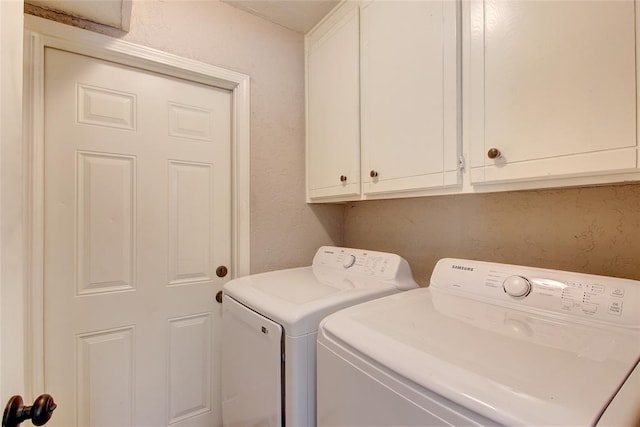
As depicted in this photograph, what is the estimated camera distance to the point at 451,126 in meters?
1.06

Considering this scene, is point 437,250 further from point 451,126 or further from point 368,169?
point 451,126

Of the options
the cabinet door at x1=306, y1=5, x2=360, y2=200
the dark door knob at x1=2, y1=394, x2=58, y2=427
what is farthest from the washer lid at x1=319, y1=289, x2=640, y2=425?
the cabinet door at x1=306, y1=5, x2=360, y2=200

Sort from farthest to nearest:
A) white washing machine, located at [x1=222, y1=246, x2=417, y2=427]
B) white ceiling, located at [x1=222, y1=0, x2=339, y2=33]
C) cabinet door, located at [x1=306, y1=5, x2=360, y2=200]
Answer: white ceiling, located at [x1=222, y1=0, x2=339, y2=33]
cabinet door, located at [x1=306, y1=5, x2=360, y2=200]
white washing machine, located at [x1=222, y1=246, x2=417, y2=427]

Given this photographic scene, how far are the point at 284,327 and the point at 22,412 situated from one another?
0.59 meters

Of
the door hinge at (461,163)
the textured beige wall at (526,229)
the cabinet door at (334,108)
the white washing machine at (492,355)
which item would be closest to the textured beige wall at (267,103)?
the cabinet door at (334,108)

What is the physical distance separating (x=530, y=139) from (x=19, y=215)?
4.14 ft

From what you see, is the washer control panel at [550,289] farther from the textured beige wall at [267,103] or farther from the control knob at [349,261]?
the textured beige wall at [267,103]

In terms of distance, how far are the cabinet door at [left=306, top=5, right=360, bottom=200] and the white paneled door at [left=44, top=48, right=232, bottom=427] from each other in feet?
1.64

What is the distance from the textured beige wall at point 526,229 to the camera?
98 cm

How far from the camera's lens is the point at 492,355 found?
637 millimetres

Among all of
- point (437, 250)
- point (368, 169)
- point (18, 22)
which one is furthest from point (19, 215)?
point (437, 250)

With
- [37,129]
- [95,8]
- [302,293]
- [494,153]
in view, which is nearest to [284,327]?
[302,293]

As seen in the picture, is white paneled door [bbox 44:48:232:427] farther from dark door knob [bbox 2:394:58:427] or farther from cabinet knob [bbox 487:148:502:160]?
cabinet knob [bbox 487:148:502:160]

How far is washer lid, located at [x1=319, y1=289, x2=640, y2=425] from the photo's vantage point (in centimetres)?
49
